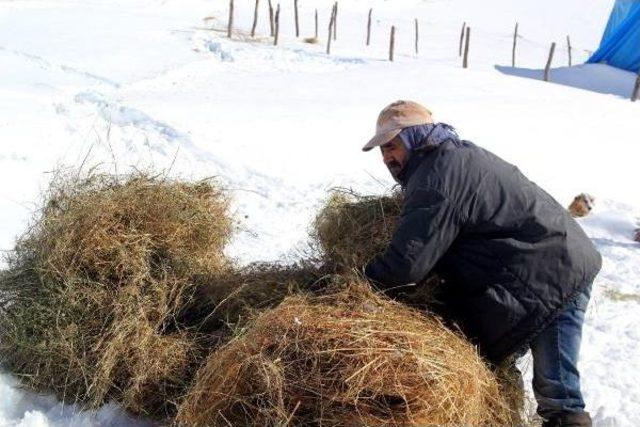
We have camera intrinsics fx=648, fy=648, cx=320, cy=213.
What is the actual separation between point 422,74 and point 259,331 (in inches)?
631

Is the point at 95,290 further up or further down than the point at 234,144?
further up

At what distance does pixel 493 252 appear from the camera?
8.76 ft

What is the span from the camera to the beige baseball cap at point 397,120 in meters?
2.78

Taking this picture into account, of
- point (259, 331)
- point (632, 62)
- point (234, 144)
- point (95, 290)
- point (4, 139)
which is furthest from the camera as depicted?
point (632, 62)

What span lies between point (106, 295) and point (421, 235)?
5.21 feet

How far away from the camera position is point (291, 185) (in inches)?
307

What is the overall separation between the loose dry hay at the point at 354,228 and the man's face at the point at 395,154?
406mm

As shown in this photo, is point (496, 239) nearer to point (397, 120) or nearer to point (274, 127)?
point (397, 120)

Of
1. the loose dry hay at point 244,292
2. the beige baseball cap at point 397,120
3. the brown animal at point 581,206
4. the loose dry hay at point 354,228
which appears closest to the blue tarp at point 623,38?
the brown animal at point 581,206

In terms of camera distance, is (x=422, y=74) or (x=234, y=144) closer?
(x=234, y=144)

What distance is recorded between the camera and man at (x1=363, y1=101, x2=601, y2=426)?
260cm

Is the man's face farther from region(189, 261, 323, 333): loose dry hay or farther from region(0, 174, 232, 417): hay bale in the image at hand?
region(0, 174, 232, 417): hay bale

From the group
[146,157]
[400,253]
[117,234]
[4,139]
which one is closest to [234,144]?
[146,157]

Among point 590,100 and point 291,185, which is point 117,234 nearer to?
point 291,185
